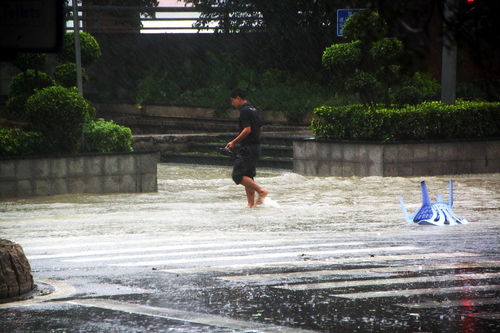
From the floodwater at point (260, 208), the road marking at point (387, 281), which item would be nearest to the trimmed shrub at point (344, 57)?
the floodwater at point (260, 208)

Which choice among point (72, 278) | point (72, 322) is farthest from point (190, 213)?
point (72, 322)

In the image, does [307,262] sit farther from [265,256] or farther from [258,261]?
[265,256]

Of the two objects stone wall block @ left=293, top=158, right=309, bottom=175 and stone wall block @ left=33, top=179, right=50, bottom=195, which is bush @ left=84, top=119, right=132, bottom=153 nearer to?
stone wall block @ left=33, top=179, right=50, bottom=195

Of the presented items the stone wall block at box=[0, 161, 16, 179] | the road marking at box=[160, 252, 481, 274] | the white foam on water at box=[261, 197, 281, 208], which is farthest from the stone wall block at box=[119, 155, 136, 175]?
the road marking at box=[160, 252, 481, 274]

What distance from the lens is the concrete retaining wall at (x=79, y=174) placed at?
19.3 m

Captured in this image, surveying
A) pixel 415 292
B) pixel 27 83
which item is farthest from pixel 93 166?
pixel 415 292

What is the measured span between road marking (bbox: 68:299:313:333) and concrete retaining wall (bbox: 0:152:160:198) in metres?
9.92

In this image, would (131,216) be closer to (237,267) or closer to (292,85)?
(237,267)

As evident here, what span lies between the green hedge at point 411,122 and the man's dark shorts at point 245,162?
204 inches

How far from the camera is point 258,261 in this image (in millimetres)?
12227

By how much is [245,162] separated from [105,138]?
389cm

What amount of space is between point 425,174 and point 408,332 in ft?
47.8

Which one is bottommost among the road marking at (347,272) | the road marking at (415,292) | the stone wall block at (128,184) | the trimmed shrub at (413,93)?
the road marking at (347,272)

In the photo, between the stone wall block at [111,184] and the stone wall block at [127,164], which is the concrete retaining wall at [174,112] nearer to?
the stone wall block at [127,164]
